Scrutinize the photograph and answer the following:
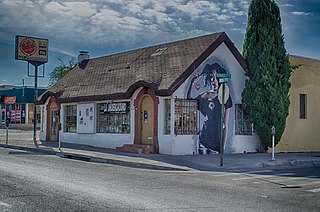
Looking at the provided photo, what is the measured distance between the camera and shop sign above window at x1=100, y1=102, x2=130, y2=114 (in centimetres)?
2331

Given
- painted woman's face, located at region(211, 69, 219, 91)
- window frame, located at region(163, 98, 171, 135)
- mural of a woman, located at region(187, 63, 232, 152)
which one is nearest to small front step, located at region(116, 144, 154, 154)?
window frame, located at region(163, 98, 171, 135)

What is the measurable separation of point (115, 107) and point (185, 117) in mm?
4652

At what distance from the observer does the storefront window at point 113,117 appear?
23344mm

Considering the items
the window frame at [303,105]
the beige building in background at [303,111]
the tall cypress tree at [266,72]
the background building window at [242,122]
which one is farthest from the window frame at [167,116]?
the window frame at [303,105]

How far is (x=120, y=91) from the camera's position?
23219mm

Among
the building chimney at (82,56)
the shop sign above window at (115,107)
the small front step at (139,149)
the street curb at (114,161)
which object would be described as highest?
the building chimney at (82,56)

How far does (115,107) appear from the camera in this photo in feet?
78.8

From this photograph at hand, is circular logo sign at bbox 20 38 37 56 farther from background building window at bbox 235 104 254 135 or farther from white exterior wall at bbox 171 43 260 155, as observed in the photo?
background building window at bbox 235 104 254 135

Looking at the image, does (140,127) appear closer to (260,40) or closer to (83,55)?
(260,40)

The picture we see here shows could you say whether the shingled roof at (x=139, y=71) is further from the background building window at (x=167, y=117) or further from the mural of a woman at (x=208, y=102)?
the background building window at (x=167, y=117)

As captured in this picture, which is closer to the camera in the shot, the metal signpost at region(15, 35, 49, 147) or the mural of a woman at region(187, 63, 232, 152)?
the mural of a woman at region(187, 63, 232, 152)

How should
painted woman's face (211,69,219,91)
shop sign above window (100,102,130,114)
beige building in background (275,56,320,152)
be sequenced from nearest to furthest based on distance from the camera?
painted woman's face (211,69,219,91) → shop sign above window (100,102,130,114) → beige building in background (275,56,320,152)

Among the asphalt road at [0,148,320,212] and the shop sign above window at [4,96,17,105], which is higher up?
the shop sign above window at [4,96,17,105]

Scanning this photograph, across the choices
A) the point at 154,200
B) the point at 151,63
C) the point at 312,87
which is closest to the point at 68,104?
the point at 151,63
